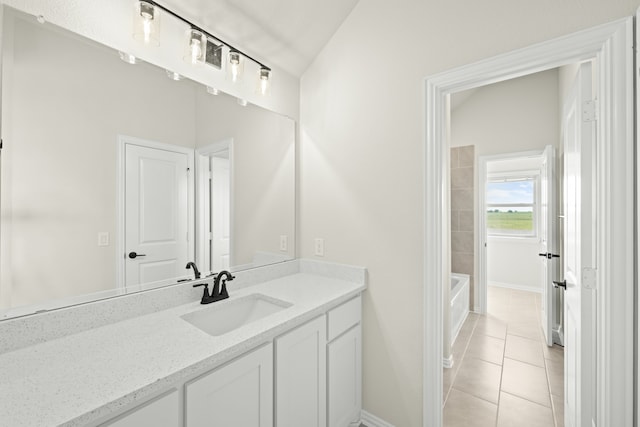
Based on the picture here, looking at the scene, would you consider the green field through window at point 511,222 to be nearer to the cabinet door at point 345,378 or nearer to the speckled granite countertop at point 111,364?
the cabinet door at point 345,378

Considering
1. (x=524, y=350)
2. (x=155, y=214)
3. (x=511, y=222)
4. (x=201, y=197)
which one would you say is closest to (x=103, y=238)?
(x=155, y=214)

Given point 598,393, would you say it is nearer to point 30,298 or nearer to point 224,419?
point 224,419

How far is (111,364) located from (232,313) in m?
0.66

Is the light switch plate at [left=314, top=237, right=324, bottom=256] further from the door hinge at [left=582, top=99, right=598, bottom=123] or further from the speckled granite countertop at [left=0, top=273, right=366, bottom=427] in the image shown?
the door hinge at [left=582, top=99, right=598, bottom=123]

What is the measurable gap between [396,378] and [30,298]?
1.80 m

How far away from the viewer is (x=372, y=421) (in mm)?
1758

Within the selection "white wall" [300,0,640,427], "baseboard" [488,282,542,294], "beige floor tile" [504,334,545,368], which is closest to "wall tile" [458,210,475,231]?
"beige floor tile" [504,334,545,368]

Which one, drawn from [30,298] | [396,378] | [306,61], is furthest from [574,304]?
[30,298]

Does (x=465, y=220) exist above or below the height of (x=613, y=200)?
below

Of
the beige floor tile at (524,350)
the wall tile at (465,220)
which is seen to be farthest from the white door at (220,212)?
the wall tile at (465,220)

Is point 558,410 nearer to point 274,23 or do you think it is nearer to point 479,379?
point 479,379

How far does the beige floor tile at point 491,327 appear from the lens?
3.10 metres

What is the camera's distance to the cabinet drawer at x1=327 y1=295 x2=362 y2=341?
152 centimetres

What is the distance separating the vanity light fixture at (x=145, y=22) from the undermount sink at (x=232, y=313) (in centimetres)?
130
